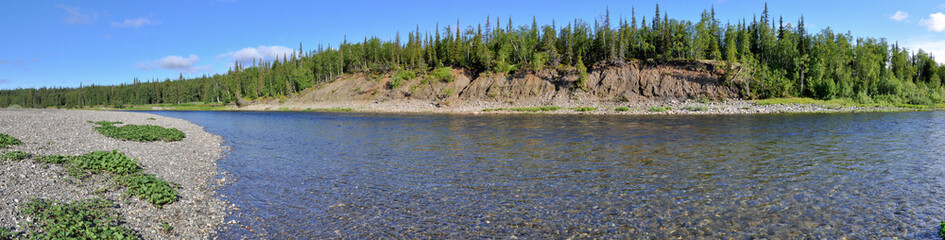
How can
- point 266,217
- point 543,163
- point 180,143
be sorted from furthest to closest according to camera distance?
point 180,143
point 543,163
point 266,217

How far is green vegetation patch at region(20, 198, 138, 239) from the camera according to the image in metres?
7.88

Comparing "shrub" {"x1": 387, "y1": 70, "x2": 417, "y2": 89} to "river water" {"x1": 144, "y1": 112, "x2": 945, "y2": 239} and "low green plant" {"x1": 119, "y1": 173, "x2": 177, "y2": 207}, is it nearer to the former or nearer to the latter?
"river water" {"x1": 144, "y1": 112, "x2": 945, "y2": 239}

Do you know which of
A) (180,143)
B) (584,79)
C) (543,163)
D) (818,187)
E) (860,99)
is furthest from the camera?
(584,79)

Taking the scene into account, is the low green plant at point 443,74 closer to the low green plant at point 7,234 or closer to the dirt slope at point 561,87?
the dirt slope at point 561,87

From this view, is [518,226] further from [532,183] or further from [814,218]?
[814,218]

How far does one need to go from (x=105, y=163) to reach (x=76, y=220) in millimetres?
7096

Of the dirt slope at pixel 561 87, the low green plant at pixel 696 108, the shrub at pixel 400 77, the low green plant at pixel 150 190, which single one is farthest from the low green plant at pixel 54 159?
the shrub at pixel 400 77

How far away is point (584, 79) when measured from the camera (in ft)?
308

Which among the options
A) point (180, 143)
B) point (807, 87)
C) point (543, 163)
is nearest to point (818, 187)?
point (543, 163)

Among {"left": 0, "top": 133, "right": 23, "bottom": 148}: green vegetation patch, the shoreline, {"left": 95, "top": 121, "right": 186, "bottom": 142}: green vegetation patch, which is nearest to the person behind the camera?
{"left": 0, "top": 133, "right": 23, "bottom": 148}: green vegetation patch

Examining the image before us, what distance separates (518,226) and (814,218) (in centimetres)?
750

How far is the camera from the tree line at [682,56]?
8219 centimetres

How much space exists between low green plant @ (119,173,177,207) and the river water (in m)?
1.78

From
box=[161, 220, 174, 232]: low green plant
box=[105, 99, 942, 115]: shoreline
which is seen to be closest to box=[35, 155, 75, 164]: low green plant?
box=[161, 220, 174, 232]: low green plant
